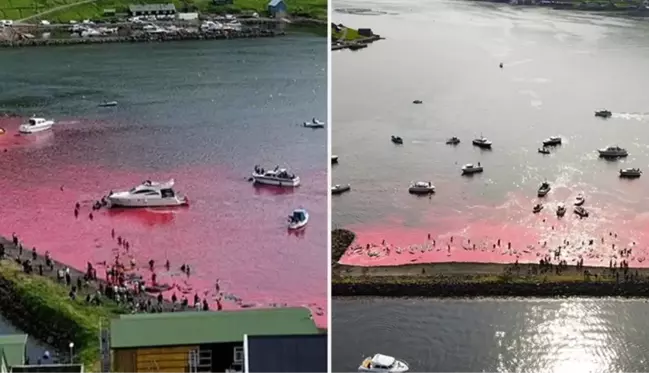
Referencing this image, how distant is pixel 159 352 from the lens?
2.74 meters

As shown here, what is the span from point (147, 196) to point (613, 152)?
5.79 ft

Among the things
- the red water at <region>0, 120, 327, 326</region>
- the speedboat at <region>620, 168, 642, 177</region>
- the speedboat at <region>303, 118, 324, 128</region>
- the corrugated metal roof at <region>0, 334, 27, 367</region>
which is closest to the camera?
the corrugated metal roof at <region>0, 334, 27, 367</region>

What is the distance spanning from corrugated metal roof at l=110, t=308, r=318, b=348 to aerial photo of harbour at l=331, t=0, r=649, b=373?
0.45m

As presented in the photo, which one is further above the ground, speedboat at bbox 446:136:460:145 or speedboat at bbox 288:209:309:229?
speedboat at bbox 446:136:460:145

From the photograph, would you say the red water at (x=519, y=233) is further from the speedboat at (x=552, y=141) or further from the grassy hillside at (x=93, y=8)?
the grassy hillside at (x=93, y=8)

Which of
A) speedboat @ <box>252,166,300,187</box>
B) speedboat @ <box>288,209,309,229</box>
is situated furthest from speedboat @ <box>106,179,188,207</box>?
speedboat @ <box>288,209,309,229</box>

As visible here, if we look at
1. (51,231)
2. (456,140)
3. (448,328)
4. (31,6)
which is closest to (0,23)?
(31,6)

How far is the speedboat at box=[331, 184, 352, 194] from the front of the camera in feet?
10.4

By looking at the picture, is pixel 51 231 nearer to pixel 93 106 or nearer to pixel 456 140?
pixel 93 106

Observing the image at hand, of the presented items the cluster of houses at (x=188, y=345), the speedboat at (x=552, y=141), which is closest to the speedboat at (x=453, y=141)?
the speedboat at (x=552, y=141)

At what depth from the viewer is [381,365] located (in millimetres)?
3137

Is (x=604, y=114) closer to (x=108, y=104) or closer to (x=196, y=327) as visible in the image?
(x=196, y=327)

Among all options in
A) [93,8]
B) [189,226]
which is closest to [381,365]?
[189,226]

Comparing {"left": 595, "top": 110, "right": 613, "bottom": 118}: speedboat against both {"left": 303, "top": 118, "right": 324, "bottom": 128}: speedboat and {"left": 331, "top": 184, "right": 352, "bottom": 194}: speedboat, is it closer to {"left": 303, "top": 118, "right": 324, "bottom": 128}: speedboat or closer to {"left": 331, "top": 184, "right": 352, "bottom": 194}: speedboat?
{"left": 331, "top": 184, "right": 352, "bottom": 194}: speedboat
